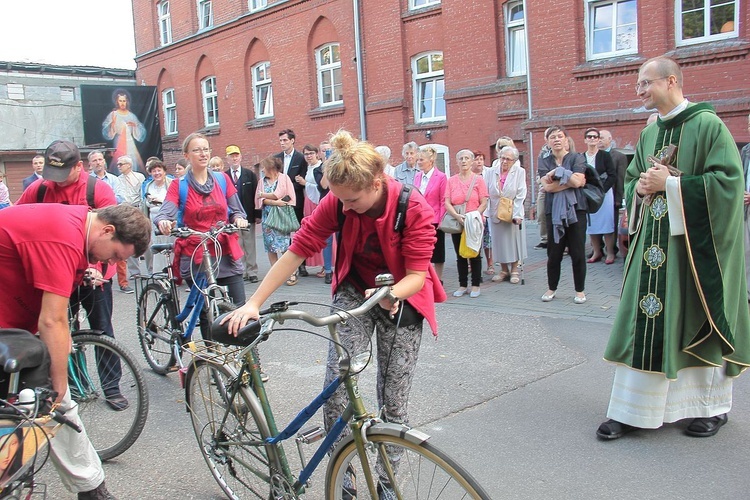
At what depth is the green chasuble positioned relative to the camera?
3.96 m

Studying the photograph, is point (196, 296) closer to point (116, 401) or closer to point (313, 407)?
point (116, 401)

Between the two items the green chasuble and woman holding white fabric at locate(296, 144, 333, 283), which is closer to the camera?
the green chasuble

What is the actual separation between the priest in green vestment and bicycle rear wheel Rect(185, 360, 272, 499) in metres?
2.11

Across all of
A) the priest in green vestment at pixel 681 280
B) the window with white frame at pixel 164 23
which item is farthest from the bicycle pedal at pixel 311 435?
the window with white frame at pixel 164 23

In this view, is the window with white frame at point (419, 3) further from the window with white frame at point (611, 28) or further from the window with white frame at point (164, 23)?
the window with white frame at point (164, 23)

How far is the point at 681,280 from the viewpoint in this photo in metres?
4.09

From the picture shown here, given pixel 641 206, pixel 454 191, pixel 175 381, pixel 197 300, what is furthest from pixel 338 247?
pixel 454 191

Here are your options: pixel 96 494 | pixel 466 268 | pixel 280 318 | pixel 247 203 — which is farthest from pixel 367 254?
pixel 247 203

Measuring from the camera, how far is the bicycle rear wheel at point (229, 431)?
3.28 m

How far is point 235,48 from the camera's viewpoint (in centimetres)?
2325

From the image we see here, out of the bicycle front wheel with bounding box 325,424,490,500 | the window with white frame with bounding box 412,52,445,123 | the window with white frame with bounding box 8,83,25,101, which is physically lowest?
the bicycle front wheel with bounding box 325,424,490,500

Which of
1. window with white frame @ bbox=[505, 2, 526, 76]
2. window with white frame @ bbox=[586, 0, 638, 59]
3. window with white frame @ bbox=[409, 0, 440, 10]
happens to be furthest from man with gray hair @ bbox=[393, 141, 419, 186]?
window with white frame @ bbox=[409, 0, 440, 10]

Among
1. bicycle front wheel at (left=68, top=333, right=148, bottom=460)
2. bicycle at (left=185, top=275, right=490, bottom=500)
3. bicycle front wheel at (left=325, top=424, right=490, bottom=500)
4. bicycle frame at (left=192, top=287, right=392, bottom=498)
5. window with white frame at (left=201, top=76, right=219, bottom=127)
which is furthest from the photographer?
window with white frame at (left=201, top=76, right=219, bottom=127)

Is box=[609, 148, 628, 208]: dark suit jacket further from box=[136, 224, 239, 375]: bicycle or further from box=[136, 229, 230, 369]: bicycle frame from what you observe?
box=[136, 229, 230, 369]: bicycle frame
